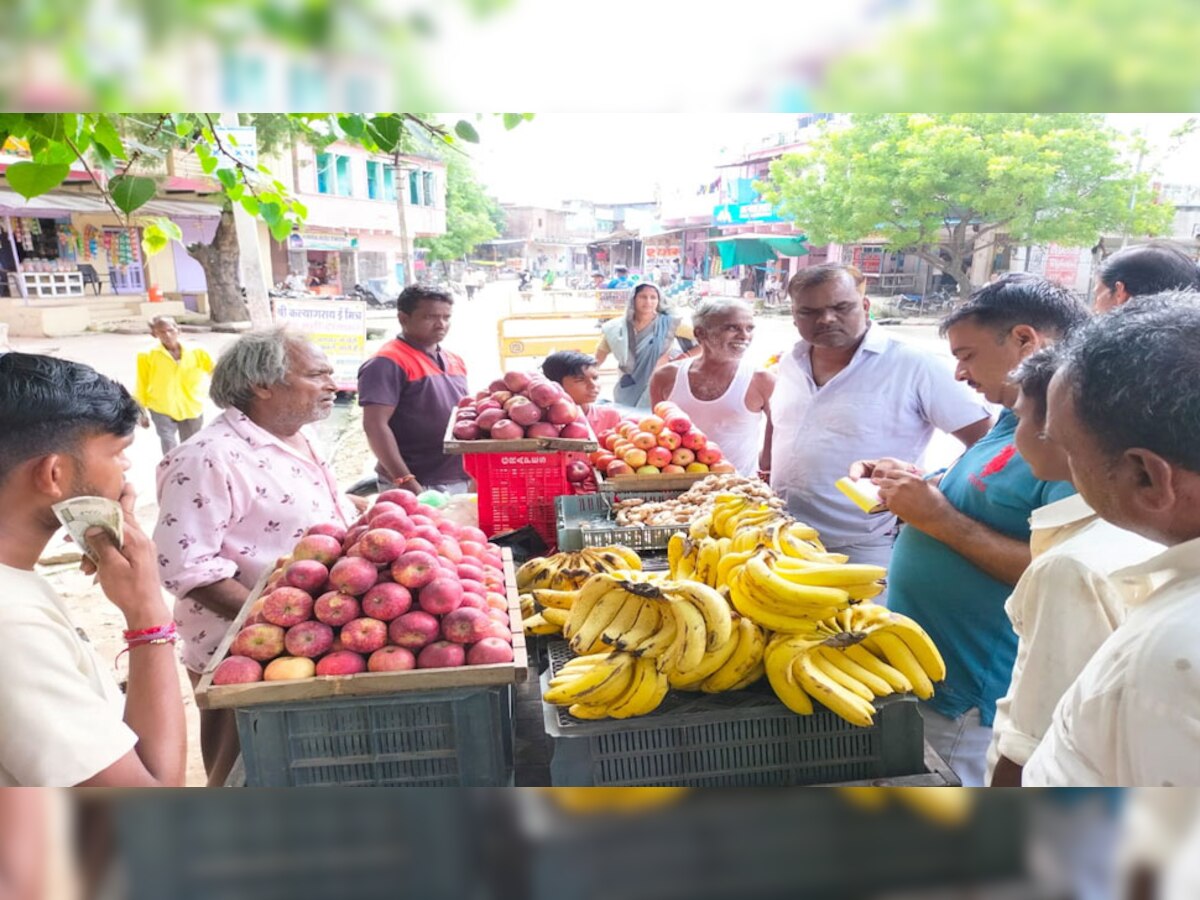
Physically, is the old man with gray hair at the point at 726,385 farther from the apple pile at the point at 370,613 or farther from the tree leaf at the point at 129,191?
the tree leaf at the point at 129,191

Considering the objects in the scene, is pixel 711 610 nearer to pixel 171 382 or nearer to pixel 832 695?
pixel 832 695

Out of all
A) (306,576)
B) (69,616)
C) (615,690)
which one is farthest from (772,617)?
(69,616)

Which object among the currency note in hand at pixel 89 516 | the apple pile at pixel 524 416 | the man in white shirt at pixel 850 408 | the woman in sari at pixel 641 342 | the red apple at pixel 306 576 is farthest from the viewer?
the woman in sari at pixel 641 342

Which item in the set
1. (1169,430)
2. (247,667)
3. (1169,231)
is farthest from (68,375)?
(1169,231)

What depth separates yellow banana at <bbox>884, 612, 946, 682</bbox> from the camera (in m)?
1.71

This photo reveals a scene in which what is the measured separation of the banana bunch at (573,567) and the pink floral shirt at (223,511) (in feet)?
2.52

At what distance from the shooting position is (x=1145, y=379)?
1.02 metres

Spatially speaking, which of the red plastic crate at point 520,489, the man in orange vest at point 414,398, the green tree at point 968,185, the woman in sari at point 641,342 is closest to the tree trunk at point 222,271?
the woman in sari at point 641,342

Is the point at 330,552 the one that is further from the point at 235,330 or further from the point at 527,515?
the point at 235,330

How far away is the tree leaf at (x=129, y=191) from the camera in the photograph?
1.90 metres

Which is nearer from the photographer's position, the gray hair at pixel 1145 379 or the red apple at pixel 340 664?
the gray hair at pixel 1145 379

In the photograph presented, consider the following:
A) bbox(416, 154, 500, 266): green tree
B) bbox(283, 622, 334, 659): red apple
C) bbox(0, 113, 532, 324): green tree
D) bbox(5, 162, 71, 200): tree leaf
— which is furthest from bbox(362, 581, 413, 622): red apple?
bbox(416, 154, 500, 266): green tree

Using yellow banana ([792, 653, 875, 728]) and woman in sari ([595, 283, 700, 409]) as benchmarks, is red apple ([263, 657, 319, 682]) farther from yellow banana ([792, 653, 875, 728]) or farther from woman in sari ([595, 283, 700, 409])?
woman in sari ([595, 283, 700, 409])

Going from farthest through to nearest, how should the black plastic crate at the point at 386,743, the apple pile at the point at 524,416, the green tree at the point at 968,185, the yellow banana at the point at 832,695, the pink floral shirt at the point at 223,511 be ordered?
the green tree at the point at 968,185 → the apple pile at the point at 524,416 → the pink floral shirt at the point at 223,511 → the black plastic crate at the point at 386,743 → the yellow banana at the point at 832,695
